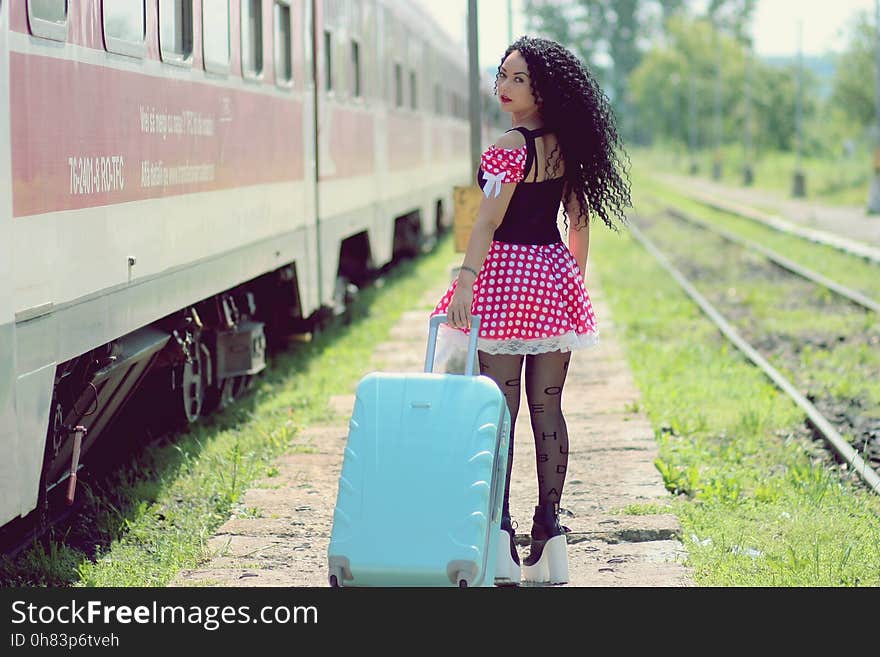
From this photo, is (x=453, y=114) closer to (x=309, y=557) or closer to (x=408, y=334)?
(x=408, y=334)

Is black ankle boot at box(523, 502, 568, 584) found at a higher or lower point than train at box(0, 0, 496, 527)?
lower

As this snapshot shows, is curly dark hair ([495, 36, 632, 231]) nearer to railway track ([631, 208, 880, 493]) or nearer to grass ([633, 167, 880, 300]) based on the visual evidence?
railway track ([631, 208, 880, 493])

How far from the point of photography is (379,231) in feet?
46.8

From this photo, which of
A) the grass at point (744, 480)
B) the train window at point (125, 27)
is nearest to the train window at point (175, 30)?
the train window at point (125, 27)

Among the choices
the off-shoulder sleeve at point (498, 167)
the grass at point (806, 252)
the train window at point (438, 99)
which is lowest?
the grass at point (806, 252)

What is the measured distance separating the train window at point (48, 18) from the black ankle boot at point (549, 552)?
7.45 ft

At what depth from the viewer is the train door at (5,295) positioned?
4.68 meters

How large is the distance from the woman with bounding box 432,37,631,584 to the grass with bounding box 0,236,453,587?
1.48 metres

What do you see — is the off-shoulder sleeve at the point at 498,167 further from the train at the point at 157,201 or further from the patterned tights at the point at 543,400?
the train at the point at 157,201

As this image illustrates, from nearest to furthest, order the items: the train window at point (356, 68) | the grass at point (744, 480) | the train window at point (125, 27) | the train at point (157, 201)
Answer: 1. the train at point (157, 201)
2. the grass at point (744, 480)
3. the train window at point (125, 27)
4. the train window at point (356, 68)

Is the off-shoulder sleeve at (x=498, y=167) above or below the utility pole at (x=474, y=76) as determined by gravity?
below

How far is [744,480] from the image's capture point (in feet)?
23.6

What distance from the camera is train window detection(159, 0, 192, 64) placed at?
6.67 m

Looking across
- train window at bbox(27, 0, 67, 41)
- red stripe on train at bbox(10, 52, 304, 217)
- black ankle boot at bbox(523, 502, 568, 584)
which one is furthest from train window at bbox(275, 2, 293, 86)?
black ankle boot at bbox(523, 502, 568, 584)
